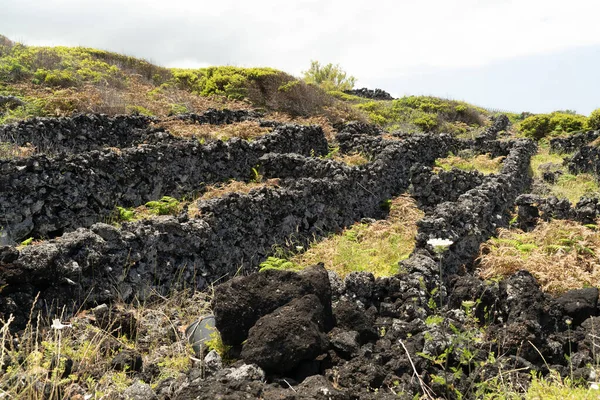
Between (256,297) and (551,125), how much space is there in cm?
3191

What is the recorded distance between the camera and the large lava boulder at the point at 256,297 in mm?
5332

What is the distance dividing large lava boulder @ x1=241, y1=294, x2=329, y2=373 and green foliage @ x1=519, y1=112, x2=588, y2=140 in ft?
98.4

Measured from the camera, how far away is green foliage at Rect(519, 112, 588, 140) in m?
30.6

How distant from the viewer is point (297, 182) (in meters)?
11.3

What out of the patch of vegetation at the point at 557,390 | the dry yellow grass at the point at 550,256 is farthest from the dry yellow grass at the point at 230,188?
the patch of vegetation at the point at 557,390

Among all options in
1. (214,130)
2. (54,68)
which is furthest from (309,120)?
(54,68)

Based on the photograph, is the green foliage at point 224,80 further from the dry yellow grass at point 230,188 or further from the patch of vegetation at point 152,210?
the patch of vegetation at point 152,210

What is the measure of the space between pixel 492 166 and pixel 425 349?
1533 cm

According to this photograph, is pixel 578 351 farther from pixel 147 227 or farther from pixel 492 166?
pixel 492 166

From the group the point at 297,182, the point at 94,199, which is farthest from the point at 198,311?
the point at 94,199

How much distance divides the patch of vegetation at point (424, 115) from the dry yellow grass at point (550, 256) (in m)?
20.6

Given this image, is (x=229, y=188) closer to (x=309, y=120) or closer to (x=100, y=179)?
(x=100, y=179)

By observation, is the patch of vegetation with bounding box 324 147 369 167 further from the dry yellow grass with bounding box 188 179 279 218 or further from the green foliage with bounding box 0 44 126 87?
the green foliage with bounding box 0 44 126 87

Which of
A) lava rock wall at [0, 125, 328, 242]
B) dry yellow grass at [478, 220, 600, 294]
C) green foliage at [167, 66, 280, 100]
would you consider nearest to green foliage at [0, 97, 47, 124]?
lava rock wall at [0, 125, 328, 242]
